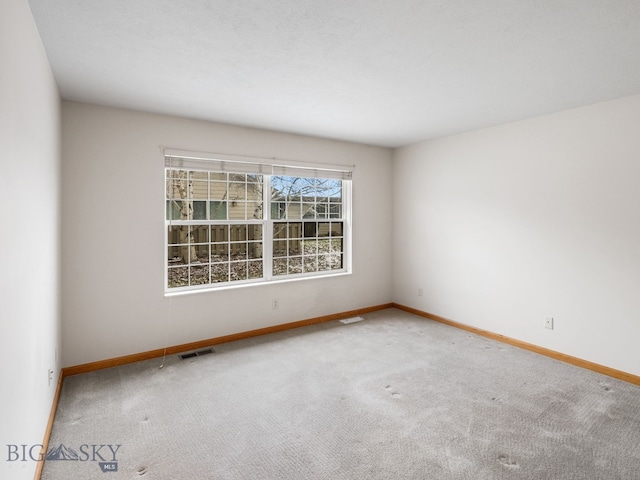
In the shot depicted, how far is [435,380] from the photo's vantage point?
295 centimetres

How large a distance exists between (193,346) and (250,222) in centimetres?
149

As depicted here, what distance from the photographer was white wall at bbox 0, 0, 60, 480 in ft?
4.22

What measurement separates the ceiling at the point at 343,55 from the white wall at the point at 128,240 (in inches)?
11.0

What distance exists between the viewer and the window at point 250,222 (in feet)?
12.2

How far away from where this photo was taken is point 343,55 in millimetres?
2217

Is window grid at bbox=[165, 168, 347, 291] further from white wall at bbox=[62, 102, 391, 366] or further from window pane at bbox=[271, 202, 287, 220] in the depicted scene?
white wall at bbox=[62, 102, 391, 366]

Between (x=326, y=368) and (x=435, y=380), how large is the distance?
3.12 ft

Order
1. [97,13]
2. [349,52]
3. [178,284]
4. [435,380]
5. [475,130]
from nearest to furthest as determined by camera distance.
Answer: [97,13] → [349,52] → [435,380] → [178,284] → [475,130]

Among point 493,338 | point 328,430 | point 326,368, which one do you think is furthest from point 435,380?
point 493,338

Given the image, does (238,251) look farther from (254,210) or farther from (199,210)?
(199,210)

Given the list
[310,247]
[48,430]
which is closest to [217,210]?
[310,247]

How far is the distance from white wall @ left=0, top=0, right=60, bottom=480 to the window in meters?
1.33

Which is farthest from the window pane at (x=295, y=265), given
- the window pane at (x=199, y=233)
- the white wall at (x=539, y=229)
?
the white wall at (x=539, y=229)

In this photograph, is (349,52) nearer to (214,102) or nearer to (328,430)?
(214,102)
